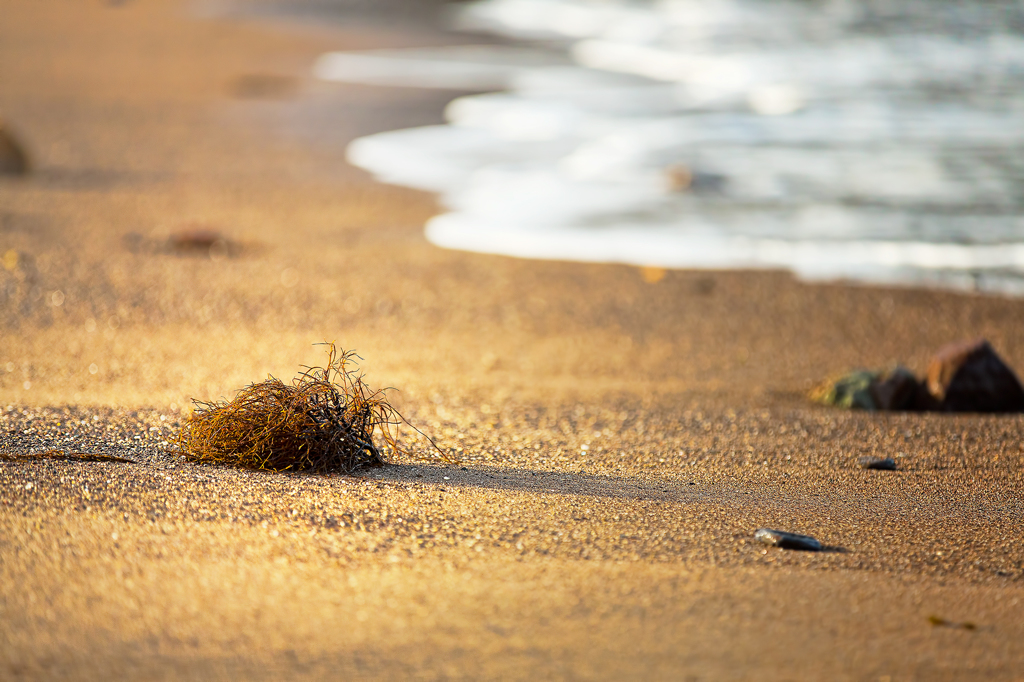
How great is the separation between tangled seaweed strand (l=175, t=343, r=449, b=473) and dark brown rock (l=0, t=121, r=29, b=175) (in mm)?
6326

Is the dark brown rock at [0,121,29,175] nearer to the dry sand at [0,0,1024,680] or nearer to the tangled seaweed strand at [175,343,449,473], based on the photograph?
the dry sand at [0,0,1024,680]

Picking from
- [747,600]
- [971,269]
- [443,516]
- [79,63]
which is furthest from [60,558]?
[79,63]

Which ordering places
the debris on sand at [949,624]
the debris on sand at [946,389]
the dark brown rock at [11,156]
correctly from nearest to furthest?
the debris on sand at [949,624], the debris on sand at [946,389], the dark brown rock at [11,156]

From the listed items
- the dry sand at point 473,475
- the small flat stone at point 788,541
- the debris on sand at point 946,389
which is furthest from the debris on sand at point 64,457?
the debris on sand at point 946,389

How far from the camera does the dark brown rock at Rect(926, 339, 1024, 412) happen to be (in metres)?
5.12

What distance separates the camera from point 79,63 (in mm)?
15320

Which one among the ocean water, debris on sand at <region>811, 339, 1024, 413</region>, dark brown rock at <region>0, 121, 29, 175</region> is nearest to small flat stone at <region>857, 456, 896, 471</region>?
debris on sand at <region>811, 339, 1024, 413</region>

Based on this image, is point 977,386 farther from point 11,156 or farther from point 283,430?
point 11,156

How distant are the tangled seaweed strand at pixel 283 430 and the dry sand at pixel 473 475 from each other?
104 millimetres

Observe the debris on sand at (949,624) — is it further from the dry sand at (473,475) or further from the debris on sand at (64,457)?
the debris on sand at (64,457)

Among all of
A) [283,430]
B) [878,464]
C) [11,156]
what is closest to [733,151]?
[11,156]

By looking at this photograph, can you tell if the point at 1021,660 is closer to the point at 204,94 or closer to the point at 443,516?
the point at 443,516

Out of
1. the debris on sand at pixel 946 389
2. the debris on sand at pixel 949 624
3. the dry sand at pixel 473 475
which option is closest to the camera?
the dry sand at pixel 473 475

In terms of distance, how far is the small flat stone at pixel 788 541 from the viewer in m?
3.17
